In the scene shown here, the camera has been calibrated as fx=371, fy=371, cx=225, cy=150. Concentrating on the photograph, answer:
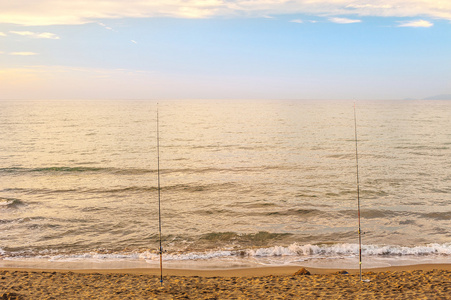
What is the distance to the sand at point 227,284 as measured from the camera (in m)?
8.23

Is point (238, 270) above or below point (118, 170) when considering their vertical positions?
below

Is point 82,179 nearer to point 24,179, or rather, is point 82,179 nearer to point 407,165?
point 24,179

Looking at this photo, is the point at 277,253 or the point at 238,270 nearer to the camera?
the point at 238,270

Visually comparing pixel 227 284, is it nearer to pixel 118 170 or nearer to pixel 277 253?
pixel 277 253

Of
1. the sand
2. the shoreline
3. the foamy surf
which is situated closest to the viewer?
the sand

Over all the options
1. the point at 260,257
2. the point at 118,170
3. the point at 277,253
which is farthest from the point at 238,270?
the point at 118,170

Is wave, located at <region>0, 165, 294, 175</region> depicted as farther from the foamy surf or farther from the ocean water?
the foamy surf

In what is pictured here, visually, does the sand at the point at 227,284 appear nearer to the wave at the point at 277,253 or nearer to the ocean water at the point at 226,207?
the ocean water at the point at 226,207

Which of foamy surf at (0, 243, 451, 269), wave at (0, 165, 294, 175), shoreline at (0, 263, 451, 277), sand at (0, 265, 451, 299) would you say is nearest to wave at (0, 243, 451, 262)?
foamy surf at (0, 243, 451, 269)

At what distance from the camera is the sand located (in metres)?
8.23

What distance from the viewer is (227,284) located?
30.2 feet

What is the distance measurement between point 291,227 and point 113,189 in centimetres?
1056

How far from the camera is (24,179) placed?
22.8 metres

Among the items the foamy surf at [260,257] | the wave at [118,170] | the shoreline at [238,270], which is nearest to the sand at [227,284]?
the shoreline at [238,270]
